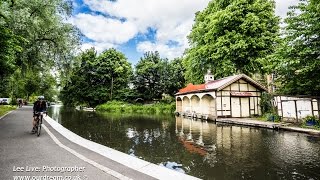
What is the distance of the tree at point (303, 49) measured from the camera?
14797 mm

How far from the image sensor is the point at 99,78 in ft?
187

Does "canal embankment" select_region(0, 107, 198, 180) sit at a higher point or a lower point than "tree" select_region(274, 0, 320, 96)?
lower

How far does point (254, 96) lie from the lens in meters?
26.2

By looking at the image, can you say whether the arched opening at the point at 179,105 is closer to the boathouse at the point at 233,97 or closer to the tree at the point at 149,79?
the boathouse at the point at 233,97

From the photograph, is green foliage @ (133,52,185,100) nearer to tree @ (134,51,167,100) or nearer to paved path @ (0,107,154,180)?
tree @ (134,51,167,100)

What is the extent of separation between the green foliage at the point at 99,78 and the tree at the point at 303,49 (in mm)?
42627

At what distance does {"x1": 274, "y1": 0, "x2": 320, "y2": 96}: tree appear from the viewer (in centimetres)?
1480

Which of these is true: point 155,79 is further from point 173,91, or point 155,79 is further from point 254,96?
point 254,96

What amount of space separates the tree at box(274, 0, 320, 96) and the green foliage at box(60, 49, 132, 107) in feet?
140

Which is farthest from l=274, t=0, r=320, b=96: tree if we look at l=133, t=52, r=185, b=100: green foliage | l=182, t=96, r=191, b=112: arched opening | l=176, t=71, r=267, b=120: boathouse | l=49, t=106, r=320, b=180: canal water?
l=133, t=52, r=185, b=100: green foliage

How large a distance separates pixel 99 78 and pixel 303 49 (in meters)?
48.8

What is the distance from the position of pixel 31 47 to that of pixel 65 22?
15.5ft

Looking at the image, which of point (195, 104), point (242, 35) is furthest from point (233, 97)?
point (242, 35)

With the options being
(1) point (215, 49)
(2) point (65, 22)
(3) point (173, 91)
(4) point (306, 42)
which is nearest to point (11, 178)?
(4) point (306, 42)
